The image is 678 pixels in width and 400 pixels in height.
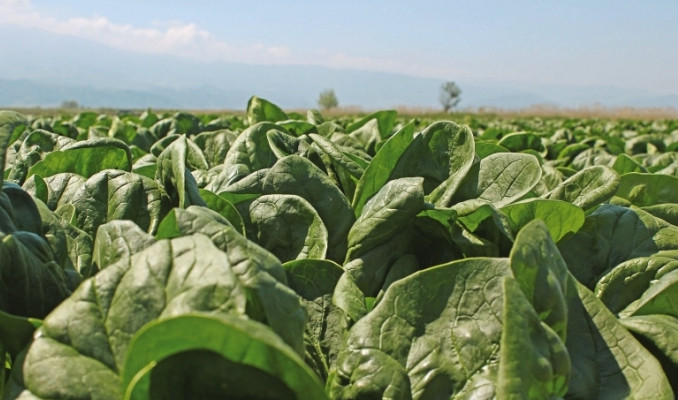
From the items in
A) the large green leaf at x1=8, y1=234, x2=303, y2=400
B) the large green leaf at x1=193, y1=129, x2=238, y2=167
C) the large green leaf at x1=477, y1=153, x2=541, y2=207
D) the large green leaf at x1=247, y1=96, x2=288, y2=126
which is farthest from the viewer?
the large green leaf at x1=247, y1=96, x2=288, y2=126

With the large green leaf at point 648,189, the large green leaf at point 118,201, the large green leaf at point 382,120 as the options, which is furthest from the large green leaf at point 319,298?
the large green leaf at point 382,120

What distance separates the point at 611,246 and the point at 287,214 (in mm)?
912

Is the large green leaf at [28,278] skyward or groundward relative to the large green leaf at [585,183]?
groundward

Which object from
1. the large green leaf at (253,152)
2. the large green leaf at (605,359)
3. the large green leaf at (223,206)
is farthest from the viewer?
the large green leaf at (253,152)

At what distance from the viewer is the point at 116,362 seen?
95 cm

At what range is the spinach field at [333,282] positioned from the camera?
3.01 ft

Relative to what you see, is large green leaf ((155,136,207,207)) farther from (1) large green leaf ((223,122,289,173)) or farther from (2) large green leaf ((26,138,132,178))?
(1) large green leaf ((223,122,289,173))

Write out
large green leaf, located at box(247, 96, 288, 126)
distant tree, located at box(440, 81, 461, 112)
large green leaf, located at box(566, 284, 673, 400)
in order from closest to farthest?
large green leaf, located at box(566, 284, 673, 400)
large green leaf, located at box(247, 96, 288, 126)
distant tree, located at box(440, 81, 461, 112)

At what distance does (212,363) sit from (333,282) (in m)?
0.53

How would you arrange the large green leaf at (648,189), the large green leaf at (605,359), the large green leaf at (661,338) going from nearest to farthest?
the large green leaf at (605,359) < the large green leaf at (661,338) < the large green leaf at (648,189)

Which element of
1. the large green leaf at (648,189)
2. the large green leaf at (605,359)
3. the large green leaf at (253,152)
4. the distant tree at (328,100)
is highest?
the large green leaf at (253,152)

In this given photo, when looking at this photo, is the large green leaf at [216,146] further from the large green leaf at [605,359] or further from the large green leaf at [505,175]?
the large green leaf at [605,359]

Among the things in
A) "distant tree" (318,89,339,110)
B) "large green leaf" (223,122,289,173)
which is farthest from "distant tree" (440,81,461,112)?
"large green leaf" (223,122,289,173)

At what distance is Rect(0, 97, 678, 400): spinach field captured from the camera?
0.92 metres
